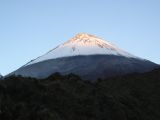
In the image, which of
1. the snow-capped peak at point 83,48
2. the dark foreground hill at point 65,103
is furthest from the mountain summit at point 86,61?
the dark foreground hill at point 65,103

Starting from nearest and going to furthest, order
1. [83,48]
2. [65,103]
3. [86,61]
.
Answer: [65,103] < [86,61] < [83,48]

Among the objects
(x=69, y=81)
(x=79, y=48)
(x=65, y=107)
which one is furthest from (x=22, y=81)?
(x=79, y=48)

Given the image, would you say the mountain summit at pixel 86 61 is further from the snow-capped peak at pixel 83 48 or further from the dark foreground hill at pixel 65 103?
the dark foreground hill at pixel 65 103

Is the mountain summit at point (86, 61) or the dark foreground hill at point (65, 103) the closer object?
the dark foreground hill at point (65, 103)

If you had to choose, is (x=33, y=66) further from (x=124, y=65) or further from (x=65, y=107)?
(x=65, y=107)

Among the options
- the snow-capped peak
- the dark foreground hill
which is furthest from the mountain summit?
the dark foreground hill

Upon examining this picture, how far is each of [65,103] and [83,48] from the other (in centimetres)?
9416

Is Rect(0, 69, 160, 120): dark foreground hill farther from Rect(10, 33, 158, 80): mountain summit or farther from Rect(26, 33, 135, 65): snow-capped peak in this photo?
Rect(26, 33, 135, 65): snow-capped peak

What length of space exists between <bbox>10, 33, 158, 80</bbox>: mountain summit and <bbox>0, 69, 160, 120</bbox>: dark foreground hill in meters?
56.2

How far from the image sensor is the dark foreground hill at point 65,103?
15789 mm

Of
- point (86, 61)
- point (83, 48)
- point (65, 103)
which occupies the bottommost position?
point (86, 61)

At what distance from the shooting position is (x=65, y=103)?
18562 mm

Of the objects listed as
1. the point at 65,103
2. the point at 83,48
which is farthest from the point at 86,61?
the point at 65,103

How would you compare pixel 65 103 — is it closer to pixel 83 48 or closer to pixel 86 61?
pixel 86 61
